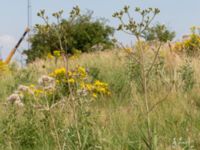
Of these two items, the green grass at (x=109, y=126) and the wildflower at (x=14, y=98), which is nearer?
the green grass at (x=109, y=126)

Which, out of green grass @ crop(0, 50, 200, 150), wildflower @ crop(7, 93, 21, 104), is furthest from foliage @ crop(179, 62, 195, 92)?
wildflower @ crop(7, 93, 21, 104)

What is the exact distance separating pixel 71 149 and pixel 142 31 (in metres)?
1.25

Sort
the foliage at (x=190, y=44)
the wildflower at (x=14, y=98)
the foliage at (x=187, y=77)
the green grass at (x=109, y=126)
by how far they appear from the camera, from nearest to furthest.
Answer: the green grass at (x=109, y=126) < the wildflower at (x=14, y=98) < the foliage at (x=187, y=77) < the foliage at (x=190, y=44)

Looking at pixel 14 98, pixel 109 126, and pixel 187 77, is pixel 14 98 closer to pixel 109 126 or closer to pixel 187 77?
pixel 109 126

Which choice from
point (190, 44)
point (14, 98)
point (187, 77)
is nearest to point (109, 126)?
point (14, 98)

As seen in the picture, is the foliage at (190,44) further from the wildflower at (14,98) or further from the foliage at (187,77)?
the wildflower at (14,98)

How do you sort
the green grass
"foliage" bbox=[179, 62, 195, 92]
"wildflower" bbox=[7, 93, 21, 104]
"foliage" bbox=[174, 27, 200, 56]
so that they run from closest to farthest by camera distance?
the green grass → "wildflower" bbox=[7, 93, 21, 104] → "foliage" bbox=[179, 62, 195, 92] → "foliage" bbox=[174, 27, 200, 56]

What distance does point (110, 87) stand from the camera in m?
7.18

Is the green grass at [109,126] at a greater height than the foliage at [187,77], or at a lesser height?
lesser

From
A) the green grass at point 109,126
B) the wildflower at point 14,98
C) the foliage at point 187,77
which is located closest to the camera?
the green grass at point 109,126

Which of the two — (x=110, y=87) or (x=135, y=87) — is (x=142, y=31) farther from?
(x=110, y=87)

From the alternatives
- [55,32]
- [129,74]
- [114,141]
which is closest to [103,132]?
[114,141]

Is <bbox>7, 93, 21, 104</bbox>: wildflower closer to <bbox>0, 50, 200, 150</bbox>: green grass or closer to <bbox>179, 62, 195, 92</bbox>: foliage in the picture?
<bbox>0, 50, 200, 150</bbox>: green grass

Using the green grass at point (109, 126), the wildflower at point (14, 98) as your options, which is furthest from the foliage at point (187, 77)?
the wildflower at point (14, 98)
